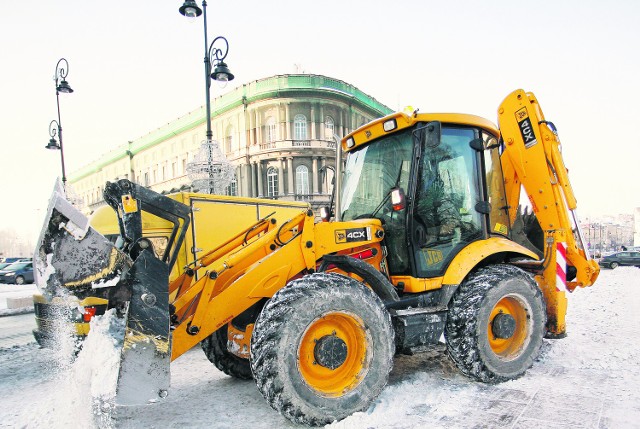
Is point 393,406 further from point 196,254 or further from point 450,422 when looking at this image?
point 196,254

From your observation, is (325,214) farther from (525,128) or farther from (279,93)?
(279,93)

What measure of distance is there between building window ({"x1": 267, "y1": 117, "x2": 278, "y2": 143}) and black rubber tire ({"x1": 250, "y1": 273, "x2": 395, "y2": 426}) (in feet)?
122

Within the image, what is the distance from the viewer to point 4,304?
14.3 metres

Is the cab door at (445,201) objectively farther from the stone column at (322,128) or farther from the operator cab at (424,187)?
the stone column at (322,128)

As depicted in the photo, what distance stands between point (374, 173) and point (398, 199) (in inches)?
26.9

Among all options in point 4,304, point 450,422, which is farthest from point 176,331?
point 4,304

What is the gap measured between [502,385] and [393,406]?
4.21ft

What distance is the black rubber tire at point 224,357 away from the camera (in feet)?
15.7

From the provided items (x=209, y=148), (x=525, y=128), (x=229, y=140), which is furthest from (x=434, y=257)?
(x=229, y=140)

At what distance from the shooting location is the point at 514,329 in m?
4.66

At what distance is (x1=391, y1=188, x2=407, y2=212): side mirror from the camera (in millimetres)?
4309

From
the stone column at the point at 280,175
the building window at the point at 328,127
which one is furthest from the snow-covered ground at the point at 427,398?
the building window at the point at 328,127

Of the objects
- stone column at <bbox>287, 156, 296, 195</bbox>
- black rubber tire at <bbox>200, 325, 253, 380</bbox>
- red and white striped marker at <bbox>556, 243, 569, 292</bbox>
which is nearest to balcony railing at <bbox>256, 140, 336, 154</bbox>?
stone column at <bbox>287, 156, 296, 195</bbox>

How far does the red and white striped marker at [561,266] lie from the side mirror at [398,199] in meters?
2.24
